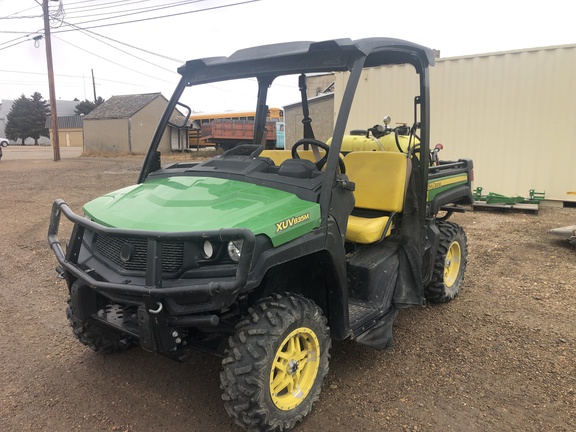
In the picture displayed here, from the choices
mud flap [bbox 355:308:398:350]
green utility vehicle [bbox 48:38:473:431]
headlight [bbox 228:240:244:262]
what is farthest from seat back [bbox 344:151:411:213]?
headlight [bbox 228:240:244:262]

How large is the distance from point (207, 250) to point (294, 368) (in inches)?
32.7

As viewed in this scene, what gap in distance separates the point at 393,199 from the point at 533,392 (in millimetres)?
1630

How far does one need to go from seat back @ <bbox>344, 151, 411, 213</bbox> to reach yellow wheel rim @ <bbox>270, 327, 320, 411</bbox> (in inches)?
60.0

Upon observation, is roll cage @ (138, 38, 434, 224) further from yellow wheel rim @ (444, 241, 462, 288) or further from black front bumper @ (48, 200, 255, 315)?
yellow wheel rim @ (444, 241, 462, 288)

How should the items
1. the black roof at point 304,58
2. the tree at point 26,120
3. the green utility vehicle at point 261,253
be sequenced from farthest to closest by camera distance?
the tree at point 26,120
the black roof at point 304,58
the green utility vehicle at point 261,253

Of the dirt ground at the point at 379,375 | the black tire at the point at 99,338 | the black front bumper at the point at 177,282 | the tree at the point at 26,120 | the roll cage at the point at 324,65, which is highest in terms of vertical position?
the tree at the point at 26,120

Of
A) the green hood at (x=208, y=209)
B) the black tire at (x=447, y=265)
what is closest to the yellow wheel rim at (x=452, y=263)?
the black tire at (x=447, y=265)

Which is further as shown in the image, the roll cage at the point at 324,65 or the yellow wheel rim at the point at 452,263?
the yellow wheel rim at the point at 452,263

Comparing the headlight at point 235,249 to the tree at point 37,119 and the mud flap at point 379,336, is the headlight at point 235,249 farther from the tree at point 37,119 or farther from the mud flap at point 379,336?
the tree at point 37,119

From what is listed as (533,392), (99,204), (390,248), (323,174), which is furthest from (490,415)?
(99,204)

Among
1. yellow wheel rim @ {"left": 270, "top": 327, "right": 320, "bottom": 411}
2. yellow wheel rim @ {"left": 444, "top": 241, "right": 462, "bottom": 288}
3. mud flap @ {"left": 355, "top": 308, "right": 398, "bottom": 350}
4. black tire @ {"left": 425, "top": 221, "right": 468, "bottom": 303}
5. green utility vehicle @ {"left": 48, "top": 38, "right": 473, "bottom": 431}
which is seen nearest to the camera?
green utility vehicle @ {"left": 48, "top": 38, "right": 473, "bottom": 431}

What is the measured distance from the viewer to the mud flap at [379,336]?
122 inches

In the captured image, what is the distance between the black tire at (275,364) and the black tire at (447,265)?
1.90 m

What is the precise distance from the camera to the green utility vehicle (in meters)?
2.29
